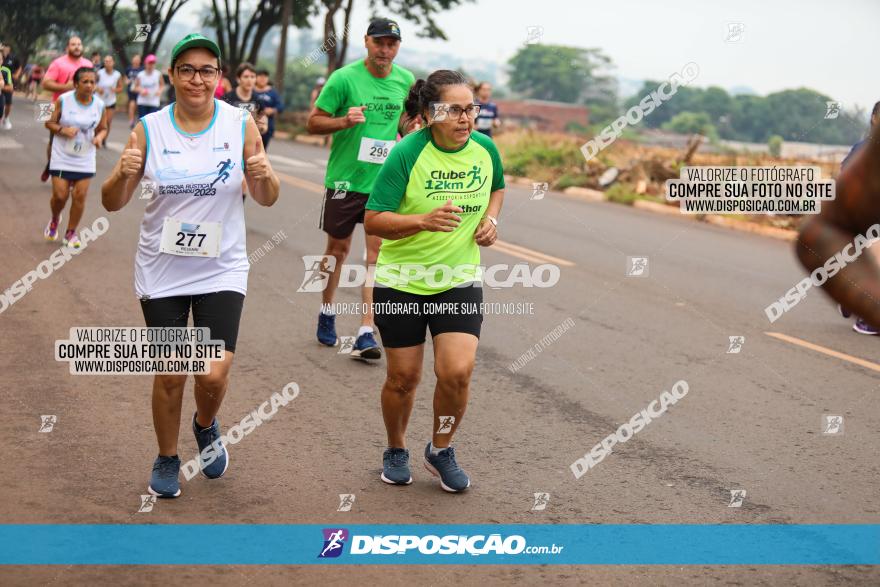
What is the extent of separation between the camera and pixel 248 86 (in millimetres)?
16766

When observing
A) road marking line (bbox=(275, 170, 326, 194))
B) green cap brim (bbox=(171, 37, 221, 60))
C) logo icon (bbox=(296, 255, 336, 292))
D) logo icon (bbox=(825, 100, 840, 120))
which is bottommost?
road marking line (bbox=(275, 170, 326, 194))

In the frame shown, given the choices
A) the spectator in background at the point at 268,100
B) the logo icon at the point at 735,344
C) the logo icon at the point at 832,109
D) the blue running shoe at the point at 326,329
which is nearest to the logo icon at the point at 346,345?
the blue running shoe at the point at 326,329

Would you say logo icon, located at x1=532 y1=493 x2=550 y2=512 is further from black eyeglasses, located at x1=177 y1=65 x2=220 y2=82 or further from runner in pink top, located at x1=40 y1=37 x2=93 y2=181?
runner in pink top, located at x1=40 y1=37 x2=93 y2=181

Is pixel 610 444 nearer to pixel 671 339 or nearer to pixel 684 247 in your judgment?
pixel 671 339

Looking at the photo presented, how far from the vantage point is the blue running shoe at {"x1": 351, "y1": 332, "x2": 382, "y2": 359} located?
8.38 meters

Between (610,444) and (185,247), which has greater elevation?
(185,247)

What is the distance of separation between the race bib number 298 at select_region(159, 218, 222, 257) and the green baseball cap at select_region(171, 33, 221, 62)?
29.3 inches

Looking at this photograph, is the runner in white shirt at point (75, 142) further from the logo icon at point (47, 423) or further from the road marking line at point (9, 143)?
the road marking line at point (9, 143)

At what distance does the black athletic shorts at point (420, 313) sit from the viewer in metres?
5.61

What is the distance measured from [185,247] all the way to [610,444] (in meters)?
2.73

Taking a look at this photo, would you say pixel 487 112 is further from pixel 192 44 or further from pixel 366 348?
pixel 192 44

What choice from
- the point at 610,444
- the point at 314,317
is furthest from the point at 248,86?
the point at 610,444

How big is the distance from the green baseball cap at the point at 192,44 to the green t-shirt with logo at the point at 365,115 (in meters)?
3.06

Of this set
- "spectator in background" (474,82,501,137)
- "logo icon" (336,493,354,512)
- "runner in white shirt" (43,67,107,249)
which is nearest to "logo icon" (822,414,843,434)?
"logo icon" (336,493,354,512)
